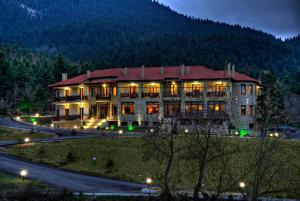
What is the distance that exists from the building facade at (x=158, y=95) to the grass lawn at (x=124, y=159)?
59.0 ft

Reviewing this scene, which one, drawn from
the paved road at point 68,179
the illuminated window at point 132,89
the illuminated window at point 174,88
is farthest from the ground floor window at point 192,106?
the paved road at point 68,179

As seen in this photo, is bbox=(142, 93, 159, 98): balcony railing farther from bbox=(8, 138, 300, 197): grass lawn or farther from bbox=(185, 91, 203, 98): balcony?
bbox=(8, 138, 300, 197): grass lawn

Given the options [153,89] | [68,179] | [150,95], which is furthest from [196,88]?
[68,179]

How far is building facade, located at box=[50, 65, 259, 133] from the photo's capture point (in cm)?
6150

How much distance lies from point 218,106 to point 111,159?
28.9 metres

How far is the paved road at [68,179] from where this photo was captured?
27922 mm

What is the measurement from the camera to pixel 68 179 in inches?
1208

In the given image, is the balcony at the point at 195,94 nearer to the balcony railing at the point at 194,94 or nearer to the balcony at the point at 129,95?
the balcony railing at the point at 194,94

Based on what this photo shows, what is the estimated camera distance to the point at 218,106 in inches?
2429

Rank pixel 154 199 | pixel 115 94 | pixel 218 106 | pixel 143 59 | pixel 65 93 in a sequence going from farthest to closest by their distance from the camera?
1. pixel 143 59
2. pixel 65 93
3. pixel 115 94
4. pixel 218 106
5. pixel 154 199

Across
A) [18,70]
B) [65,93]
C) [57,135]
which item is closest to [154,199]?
[57,135]

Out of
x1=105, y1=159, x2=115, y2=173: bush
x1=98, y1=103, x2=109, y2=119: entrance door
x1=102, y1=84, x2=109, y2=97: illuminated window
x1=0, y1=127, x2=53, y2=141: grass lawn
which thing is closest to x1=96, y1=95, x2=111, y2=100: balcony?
x1=102, y1=84, x2=109, y2=97: illuminated window

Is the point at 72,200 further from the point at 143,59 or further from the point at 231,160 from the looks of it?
the point at 143,59

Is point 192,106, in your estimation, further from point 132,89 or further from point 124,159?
point 124,159
